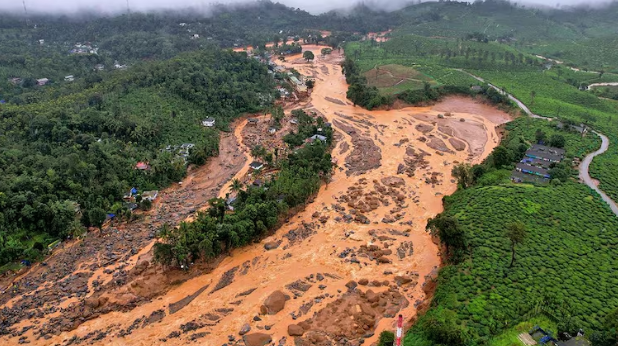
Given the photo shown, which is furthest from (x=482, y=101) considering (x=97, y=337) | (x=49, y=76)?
(x=49, y=76)

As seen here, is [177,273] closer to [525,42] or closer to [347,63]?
[347,63]

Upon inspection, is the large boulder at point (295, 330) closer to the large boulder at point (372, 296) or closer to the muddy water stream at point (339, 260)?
the muddy water stream at point (339, 260)

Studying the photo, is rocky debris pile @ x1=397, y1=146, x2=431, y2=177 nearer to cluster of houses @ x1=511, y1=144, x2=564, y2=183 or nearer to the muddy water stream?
the muddy water stream

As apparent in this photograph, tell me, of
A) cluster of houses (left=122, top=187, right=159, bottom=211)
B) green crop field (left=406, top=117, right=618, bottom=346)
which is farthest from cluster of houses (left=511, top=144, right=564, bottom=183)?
cluster of houses (left=122, top=187, right=159, bottom=211)

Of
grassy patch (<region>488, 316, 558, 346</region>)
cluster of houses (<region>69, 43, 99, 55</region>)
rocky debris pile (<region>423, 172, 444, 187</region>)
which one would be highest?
cluster of houses (<region>69, 43, 99, 55</region>)

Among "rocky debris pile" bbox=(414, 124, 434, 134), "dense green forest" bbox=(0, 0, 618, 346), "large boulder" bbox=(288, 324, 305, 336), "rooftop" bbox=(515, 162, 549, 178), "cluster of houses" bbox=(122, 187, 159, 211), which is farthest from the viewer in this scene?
"rocky debris pile" bbox=(414, 124, 434, 134)

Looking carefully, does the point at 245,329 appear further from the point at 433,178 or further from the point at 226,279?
the point at 433,178

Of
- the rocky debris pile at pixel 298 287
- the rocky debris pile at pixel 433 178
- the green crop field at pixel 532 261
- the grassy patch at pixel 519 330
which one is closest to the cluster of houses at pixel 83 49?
the rocky debris pile at pixel 433 178
